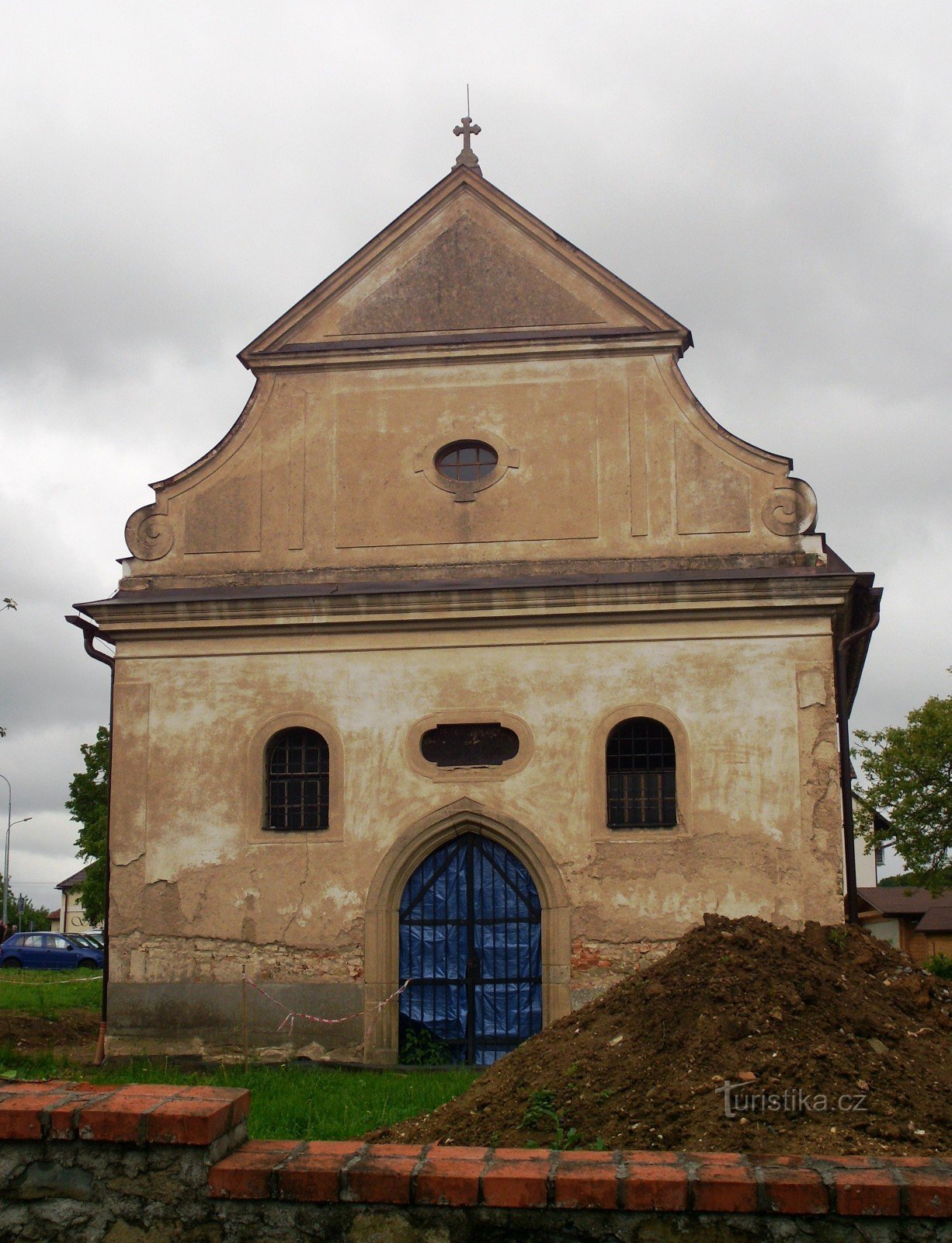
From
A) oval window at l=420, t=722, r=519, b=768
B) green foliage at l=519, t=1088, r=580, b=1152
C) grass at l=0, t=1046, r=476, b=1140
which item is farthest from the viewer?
oval window at l=420, t=722, r=519, b=768

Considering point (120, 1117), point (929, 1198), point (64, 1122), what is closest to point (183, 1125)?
point (120, 1117)

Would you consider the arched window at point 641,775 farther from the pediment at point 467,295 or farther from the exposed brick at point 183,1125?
the exposed brick at point 183,1125

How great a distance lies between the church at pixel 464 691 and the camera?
14414 millimetres

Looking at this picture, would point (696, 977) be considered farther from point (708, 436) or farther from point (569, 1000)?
point (708, 436)

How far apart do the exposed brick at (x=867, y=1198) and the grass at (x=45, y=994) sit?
15.3m

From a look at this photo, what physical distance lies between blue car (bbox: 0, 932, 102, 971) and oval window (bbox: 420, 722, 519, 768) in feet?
86.4

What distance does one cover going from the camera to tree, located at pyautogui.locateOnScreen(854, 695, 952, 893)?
3253 cm

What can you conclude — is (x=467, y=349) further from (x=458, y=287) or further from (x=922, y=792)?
(x=922, y=792)

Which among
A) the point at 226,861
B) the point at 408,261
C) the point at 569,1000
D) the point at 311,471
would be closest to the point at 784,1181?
the point at 569,1000

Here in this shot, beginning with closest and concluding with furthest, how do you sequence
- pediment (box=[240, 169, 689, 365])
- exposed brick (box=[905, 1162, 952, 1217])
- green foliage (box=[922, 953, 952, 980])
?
1. exposed brick (box=[905, 1162, 952, 1217])
2. pediment (box=[240, 169, 689, 365])
3. green foliage (box=[922, 953, 952, 980])

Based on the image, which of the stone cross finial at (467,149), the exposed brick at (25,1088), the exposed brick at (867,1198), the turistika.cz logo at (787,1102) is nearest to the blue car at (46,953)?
the stone cross finial at (467,149)

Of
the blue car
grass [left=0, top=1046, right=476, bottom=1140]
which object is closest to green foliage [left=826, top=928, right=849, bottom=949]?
grass [left=0, top=1046, right=476, bottom=1140]

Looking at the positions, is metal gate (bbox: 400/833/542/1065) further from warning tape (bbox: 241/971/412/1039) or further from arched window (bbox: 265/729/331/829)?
arched window (bbox: 265/729/331/829)

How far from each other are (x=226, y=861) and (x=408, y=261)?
7420 mm
